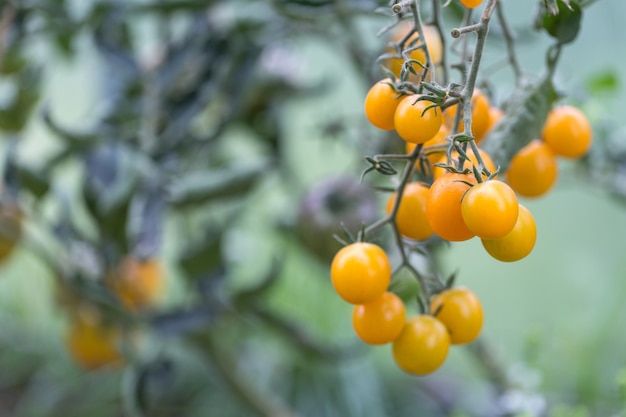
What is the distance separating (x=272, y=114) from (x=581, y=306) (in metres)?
0.81

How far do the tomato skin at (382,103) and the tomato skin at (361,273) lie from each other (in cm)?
6

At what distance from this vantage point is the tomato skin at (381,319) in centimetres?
32

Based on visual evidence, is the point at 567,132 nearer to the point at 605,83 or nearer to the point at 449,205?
the point at 449,205

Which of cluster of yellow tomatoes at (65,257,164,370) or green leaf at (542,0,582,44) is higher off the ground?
green leaf at (542,0,582,44)

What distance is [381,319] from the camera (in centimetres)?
31

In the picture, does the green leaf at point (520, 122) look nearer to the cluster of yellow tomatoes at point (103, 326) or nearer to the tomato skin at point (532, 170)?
the tomato skin at point (532, 170)

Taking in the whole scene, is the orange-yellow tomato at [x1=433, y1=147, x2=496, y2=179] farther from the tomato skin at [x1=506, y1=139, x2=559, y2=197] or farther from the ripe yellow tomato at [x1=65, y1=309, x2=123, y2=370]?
the ripe yellow tomato at [x1=65, y1=309, x2=123, y2=370]

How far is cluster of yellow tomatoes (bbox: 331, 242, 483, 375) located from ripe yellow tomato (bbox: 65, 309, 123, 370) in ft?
1.82

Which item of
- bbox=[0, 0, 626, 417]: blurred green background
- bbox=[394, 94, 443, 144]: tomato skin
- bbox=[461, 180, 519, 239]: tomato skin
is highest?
bbox=[394, 94, 443, 144]: tomato skin

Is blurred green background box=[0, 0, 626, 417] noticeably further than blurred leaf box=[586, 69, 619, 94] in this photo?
Yes

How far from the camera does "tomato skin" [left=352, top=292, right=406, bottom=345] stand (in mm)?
315

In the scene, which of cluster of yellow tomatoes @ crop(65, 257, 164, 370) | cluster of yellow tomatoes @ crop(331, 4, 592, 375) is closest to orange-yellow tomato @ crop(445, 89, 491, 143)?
cluster of yellow tomatoes @ crop(331, 4, 592, 375)

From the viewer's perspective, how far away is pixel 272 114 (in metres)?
0.82

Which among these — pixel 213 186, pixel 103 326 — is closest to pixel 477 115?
pixel 213 186
